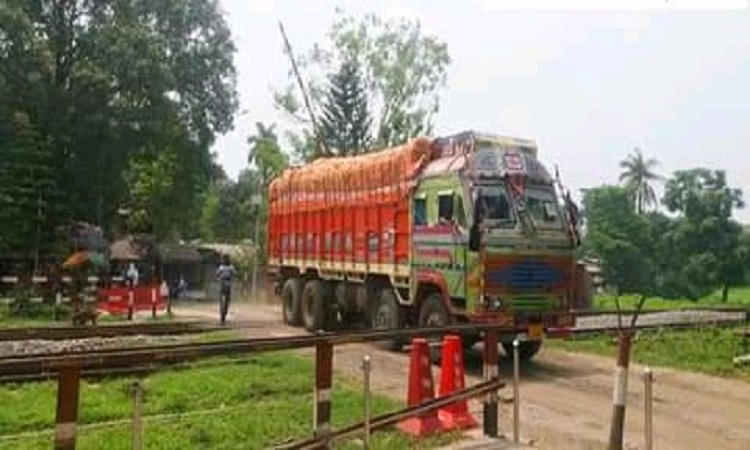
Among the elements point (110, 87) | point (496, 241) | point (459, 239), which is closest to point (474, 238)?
point (496, 241)

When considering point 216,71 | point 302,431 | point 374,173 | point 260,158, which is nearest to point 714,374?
point 374,173

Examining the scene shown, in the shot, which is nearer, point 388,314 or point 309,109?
point 388,314

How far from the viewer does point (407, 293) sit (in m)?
15.6

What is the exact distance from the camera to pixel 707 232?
62688mm

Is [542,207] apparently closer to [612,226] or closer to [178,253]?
[178,253]

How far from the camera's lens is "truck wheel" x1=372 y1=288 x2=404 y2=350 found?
16000 millimetres

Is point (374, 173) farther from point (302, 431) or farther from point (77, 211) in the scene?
point (77, 211)

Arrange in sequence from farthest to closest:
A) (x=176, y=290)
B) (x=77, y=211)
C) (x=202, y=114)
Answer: (x=176, y=290)
(x=202, y=114)
(x=77, y=211)

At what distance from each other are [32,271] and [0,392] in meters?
21.0

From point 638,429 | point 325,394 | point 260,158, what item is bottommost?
point 638,429

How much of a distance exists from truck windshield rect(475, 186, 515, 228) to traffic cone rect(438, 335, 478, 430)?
5.17 metres

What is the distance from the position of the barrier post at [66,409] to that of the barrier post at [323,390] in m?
1.95

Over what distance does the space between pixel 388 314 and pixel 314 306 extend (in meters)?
3.97

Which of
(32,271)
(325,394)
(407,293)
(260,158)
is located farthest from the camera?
(260,158)
